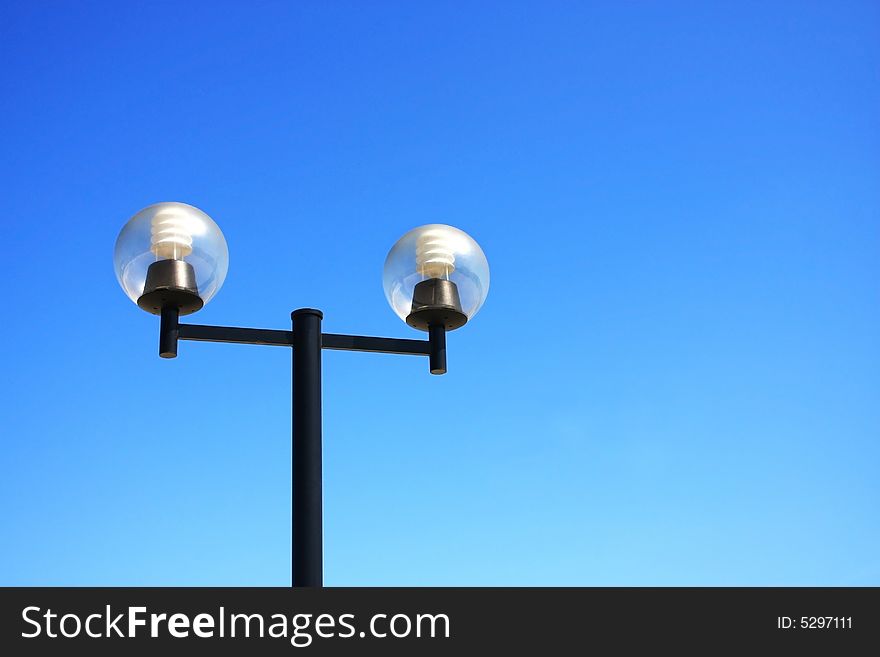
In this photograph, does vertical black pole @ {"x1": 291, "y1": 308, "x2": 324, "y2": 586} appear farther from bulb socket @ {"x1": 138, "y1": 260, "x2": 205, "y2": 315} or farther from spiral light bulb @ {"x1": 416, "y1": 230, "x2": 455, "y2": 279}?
spiral light bulb @ {"x1": 416, "y1": 230, "x2": 455, "y2": 279}

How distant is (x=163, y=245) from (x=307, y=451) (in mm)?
1195

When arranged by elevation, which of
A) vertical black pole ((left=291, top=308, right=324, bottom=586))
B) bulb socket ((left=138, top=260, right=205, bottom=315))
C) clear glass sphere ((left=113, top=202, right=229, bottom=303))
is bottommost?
vertical black pole ((left=291, top=308, right=324, bottom=586))

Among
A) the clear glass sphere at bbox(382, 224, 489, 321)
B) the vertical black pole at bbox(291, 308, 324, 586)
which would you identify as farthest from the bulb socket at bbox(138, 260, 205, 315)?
the clear glass sphere at bbox(382, 224, 489, 321)

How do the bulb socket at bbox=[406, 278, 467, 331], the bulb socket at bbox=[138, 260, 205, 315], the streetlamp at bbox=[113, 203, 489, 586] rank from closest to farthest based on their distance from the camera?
the streetlamp at bbox=[113, 203, 489, 586] → the bulb socket at bbox=[138, 260, 205, 315] → the bulb socket at bbox=[406, 278, 467, 331]

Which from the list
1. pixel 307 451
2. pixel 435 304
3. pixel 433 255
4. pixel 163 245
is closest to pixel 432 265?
pixel 433 255

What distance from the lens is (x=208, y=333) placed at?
15.2 feet

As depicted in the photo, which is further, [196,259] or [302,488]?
[196,259]

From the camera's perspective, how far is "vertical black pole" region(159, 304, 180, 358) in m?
4.60

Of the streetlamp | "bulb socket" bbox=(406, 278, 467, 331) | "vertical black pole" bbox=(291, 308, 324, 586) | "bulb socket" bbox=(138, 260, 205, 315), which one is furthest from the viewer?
"bulb socket" bbox=(406, 278, 467, 331)
